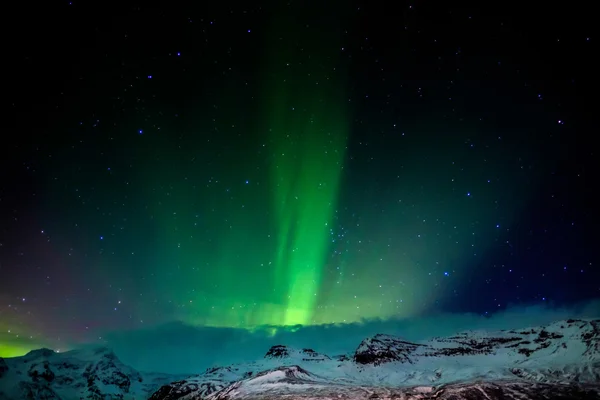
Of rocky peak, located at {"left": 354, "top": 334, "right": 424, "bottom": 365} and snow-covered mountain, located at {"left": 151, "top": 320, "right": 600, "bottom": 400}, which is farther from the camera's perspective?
rocky peak, located at {"left": 354, "top": 334, "right": 424, "bottom": 365}

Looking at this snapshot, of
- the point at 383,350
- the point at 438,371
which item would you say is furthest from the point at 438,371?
the point at 383,350

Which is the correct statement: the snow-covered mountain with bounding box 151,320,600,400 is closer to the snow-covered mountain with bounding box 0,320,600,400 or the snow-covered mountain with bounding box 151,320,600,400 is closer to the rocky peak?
the snow-covered mountain with bounding box 0,320,600,400

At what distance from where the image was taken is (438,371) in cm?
13262

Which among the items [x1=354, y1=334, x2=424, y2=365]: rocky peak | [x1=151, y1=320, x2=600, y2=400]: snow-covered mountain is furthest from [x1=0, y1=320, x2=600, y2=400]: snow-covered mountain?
[x1=354, y1=334, x2=424, y2=365]: rocky peak

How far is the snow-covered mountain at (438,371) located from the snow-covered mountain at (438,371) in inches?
8.6

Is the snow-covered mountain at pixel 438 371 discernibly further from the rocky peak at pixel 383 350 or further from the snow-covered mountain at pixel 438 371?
the rocky peak at pixel 383 350

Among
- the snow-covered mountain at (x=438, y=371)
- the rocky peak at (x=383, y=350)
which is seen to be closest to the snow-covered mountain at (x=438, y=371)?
the snow-covered mountain at (x=438, y=371)

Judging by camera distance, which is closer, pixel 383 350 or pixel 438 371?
pixel 438 371

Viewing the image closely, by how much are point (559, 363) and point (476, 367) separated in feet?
82.2

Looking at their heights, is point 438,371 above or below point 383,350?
below

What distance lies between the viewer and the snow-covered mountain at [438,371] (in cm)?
8388

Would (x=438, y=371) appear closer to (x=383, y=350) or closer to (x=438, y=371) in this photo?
(x=438, y=371)

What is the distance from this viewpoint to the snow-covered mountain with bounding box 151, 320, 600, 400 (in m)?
83.9

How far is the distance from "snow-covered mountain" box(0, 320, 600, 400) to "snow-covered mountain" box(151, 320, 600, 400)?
22cm
